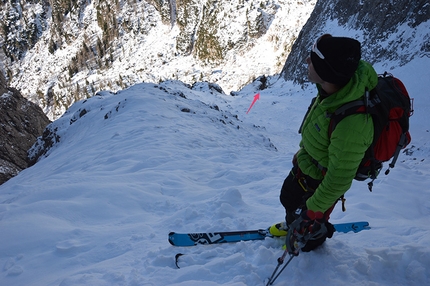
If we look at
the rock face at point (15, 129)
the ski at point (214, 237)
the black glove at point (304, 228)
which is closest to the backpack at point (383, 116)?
the black glove at point (304, 228)

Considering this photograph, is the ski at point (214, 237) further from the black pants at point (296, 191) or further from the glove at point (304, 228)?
the glove at point (304, 228)

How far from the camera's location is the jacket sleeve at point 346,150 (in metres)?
2.14

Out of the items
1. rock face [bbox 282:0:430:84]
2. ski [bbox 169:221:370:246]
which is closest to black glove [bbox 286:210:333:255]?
ski [bbox 169:221:370:246]

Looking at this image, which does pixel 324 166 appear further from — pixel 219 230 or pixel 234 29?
pixel 234 29

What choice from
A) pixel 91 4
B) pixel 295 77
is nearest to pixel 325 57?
pixel 295 77

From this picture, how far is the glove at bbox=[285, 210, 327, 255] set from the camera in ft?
8.16

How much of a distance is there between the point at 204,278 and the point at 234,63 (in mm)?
85370

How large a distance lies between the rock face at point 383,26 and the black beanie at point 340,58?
1902cm

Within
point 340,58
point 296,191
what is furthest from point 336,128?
point 296,191

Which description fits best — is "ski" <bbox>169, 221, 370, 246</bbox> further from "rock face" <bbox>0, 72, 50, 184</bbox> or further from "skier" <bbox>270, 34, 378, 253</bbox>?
"rock face" <bbox>0, 72, 50, 184</bbox>

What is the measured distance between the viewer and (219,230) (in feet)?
13.4

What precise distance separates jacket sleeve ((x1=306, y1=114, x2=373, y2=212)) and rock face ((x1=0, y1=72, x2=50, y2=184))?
1824 cm

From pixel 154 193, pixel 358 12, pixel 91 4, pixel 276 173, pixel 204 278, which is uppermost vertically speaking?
pixel 91 4

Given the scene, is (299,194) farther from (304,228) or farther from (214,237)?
(214,237)
